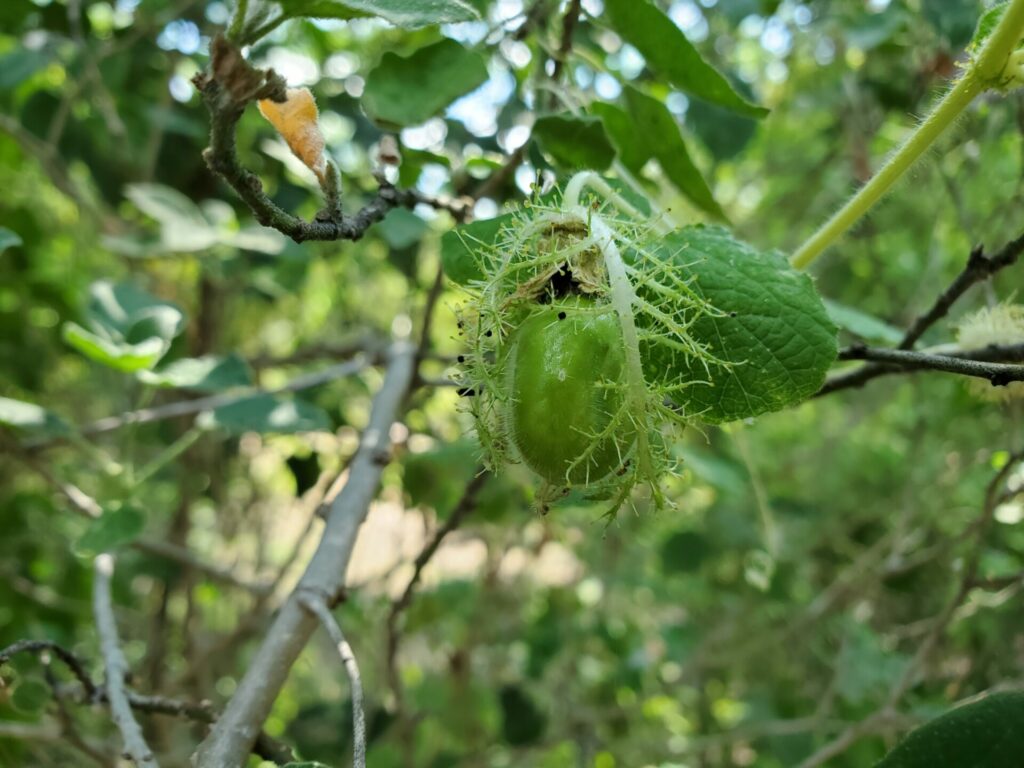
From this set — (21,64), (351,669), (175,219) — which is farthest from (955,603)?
(21,64)

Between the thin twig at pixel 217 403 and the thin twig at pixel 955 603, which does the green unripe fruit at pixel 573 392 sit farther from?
the thin twig at pixel 217 403

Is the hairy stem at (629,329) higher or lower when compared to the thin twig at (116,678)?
higher

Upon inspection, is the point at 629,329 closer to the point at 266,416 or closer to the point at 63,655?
the point at 63,655

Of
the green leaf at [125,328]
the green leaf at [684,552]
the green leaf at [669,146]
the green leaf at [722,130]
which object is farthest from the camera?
the green leaf at [684,552]

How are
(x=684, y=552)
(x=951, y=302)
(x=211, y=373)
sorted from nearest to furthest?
(x=951, y=302), (x=211, y=373), (x=684, y=552)

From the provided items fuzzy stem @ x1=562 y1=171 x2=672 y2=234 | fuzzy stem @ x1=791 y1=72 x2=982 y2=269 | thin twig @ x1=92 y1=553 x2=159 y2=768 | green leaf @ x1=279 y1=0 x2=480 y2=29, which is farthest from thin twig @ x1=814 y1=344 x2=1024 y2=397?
thin twig @ x1=92 y1=553 x2=159 y2=768

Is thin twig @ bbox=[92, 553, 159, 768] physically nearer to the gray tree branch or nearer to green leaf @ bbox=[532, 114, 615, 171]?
the gray tree branch

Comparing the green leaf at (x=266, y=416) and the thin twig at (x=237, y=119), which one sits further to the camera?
the green leaf at (x=266, y=416)

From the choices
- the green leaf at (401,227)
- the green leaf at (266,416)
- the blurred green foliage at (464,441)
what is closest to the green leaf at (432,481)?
the blurred green foliage at (464,441)
